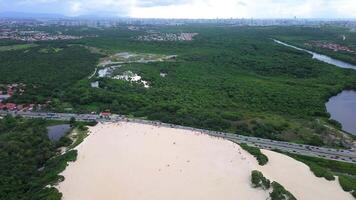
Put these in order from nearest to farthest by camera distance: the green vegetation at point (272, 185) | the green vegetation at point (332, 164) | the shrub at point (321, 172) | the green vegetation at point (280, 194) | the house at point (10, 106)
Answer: the green vegetation at point (280, 194)
the green vegetation at point (272, 185)
the shrub at point (321, 172)
the green vegetation at point (332, 164)
the house at point (10, 106)

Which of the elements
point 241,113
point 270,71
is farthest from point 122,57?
point 241,113

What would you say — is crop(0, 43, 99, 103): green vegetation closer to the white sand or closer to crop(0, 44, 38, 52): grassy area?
crop(0, 44, 38, 52): grassy area

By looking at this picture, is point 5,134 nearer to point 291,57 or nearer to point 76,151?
point 76,151

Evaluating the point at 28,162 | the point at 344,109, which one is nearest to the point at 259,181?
the point at 28,162

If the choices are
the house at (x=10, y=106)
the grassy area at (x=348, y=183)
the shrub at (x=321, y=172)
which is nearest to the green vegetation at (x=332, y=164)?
the shrub at (x=321, y=172)

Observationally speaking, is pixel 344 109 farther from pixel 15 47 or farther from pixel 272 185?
pixel 15 47

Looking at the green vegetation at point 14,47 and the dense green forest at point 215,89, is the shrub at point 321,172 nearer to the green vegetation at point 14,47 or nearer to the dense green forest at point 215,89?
the dense green forest at point 215,89
